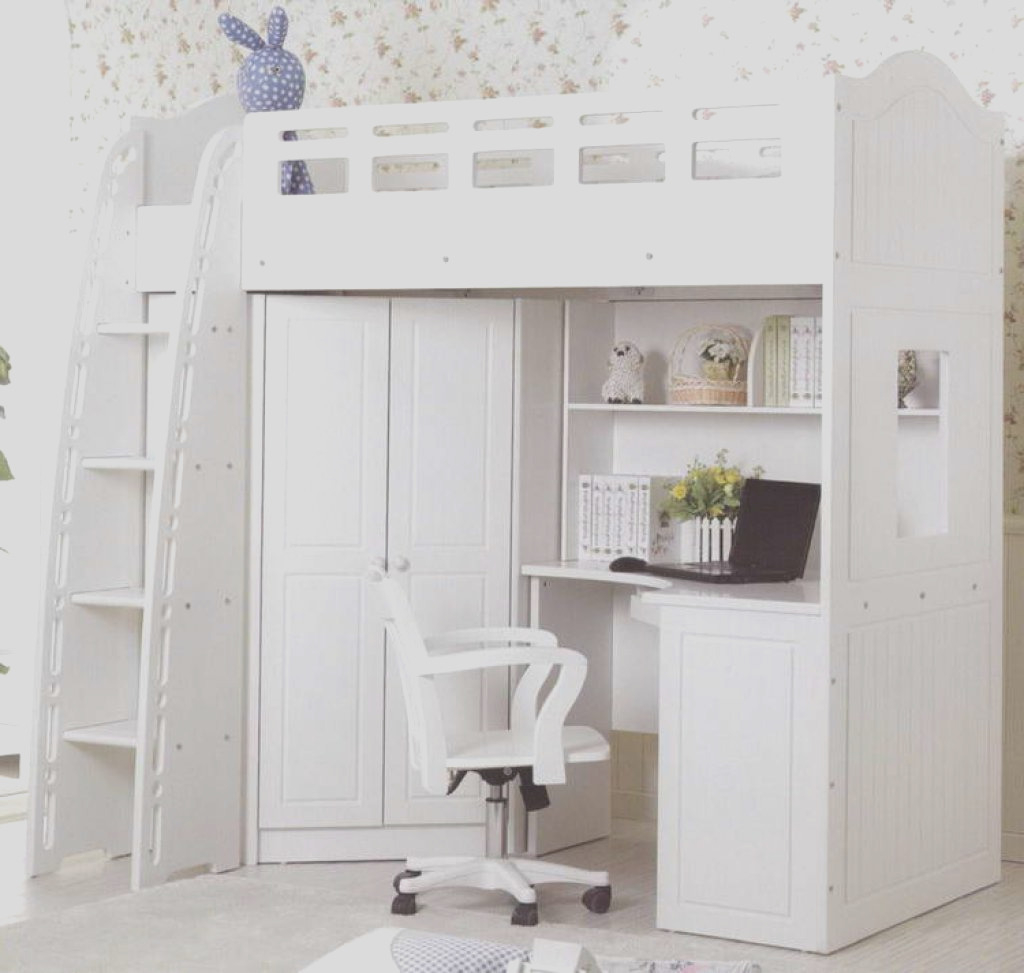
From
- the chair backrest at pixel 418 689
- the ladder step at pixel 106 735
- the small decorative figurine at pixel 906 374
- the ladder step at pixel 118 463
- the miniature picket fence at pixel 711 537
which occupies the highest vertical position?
the small decorative figurine at pixel 906 374

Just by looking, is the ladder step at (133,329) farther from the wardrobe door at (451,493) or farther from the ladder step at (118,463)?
the wardrobe door at (451,493)

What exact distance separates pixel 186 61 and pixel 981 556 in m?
2.92

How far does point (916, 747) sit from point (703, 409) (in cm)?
105

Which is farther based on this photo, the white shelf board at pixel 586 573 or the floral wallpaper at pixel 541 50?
the floral wallpaper at pixel 541 50

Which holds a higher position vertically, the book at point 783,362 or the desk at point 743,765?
the book at point 783,362

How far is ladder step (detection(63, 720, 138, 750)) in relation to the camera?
180 inches

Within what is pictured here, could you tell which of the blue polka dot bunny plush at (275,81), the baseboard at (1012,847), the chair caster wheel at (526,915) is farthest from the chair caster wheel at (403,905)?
the blue polka dot bunny plush at (275,81)

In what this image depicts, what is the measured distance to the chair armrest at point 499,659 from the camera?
403 cm

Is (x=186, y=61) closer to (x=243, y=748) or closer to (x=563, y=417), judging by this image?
(x=563, y=417)

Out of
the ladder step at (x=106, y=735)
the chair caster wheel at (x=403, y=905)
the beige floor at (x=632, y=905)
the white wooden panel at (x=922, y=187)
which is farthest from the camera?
the ladder step at (x=106, y=735)

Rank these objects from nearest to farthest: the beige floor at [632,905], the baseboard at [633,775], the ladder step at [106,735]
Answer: the beige floor at [632,905]
the ladder step at [106,735]
the baseboard at [633,775]

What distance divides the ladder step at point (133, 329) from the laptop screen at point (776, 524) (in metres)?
1.52

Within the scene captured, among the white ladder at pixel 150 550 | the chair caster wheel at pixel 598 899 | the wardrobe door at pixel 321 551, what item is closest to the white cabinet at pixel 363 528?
the wardrobe door at pixel 321 551

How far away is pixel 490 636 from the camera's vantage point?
443 centimetres
